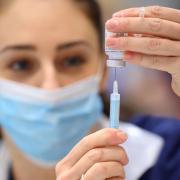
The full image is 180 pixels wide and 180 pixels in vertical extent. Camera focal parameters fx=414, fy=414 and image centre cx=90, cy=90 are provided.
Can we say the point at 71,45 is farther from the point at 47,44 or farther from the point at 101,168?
the point at 101,168

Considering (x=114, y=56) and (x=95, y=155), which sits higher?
(x=114, y=56)

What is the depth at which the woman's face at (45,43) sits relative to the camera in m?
1.05

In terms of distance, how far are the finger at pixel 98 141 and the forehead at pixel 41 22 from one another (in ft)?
1.47

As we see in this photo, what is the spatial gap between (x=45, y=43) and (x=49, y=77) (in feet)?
0.28

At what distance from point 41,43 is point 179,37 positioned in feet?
1.61

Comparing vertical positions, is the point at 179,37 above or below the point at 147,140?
above

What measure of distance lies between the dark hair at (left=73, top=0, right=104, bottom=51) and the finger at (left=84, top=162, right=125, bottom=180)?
2.00ft

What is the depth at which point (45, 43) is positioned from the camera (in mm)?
1046

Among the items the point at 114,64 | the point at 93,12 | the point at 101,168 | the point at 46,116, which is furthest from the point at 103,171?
the point at 93,12

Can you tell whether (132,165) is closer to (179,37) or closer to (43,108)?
(43,108)

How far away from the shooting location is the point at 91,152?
65cm

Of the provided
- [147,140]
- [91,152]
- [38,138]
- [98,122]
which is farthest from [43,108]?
[91,152]

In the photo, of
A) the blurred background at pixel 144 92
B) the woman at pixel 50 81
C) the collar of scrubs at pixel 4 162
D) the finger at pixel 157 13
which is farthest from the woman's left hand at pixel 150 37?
the blurred background at pixel 144 92

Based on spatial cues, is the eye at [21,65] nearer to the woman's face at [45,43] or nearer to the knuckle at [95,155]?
the woman's face at [45,43]
